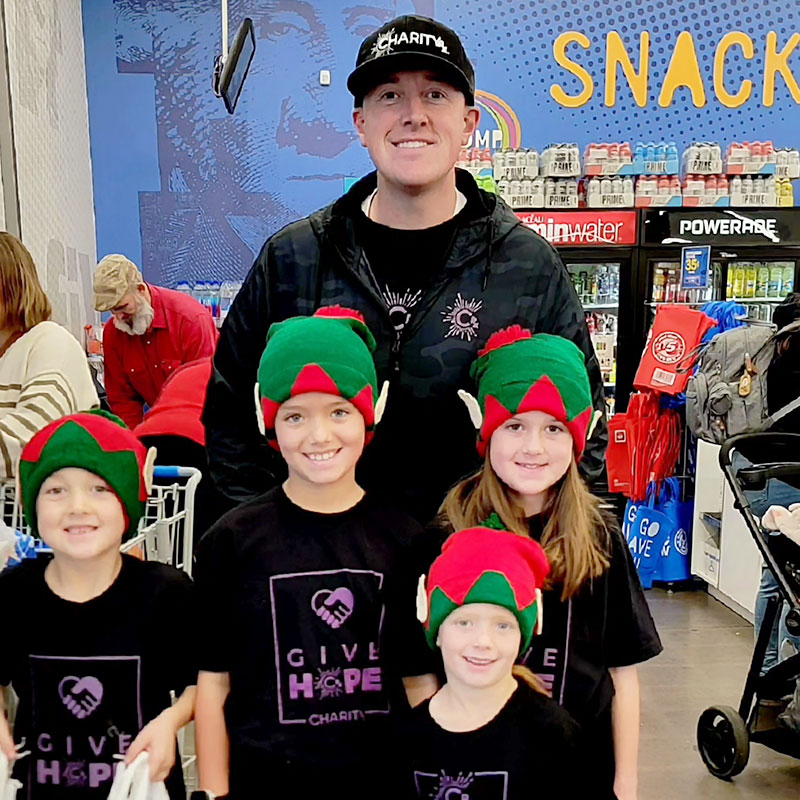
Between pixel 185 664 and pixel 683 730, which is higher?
pixel 185 664

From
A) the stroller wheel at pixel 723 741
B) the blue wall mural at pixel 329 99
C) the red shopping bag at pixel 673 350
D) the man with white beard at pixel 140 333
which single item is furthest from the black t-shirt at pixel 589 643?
the blue wall mural at pixel 329 99

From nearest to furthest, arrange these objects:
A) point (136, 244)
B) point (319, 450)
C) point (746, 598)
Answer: point (319, 450) < point (746, 598) < point (136, 244)

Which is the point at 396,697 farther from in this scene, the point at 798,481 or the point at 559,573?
the point at 798,481

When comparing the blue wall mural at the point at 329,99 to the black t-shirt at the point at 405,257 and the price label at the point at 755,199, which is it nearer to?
the price label at the point at 755,199

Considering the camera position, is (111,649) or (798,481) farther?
(798,481)

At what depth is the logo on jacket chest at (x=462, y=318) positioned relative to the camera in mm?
1797

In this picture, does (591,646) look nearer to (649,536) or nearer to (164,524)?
(164,524)

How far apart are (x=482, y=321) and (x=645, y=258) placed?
13.5 feet

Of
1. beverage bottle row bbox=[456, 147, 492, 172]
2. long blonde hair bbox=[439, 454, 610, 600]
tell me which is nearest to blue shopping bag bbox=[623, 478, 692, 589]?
beverage bottle row bbox=[456, 147, 492, 172]

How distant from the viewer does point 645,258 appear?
555 cm

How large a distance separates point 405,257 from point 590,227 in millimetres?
3986

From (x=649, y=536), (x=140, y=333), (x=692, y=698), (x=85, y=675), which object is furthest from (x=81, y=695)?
(x=649, y=536)

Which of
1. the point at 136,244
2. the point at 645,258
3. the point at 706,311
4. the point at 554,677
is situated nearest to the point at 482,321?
the point at 554,677

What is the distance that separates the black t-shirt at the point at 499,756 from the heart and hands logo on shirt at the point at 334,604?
0.22 metres
